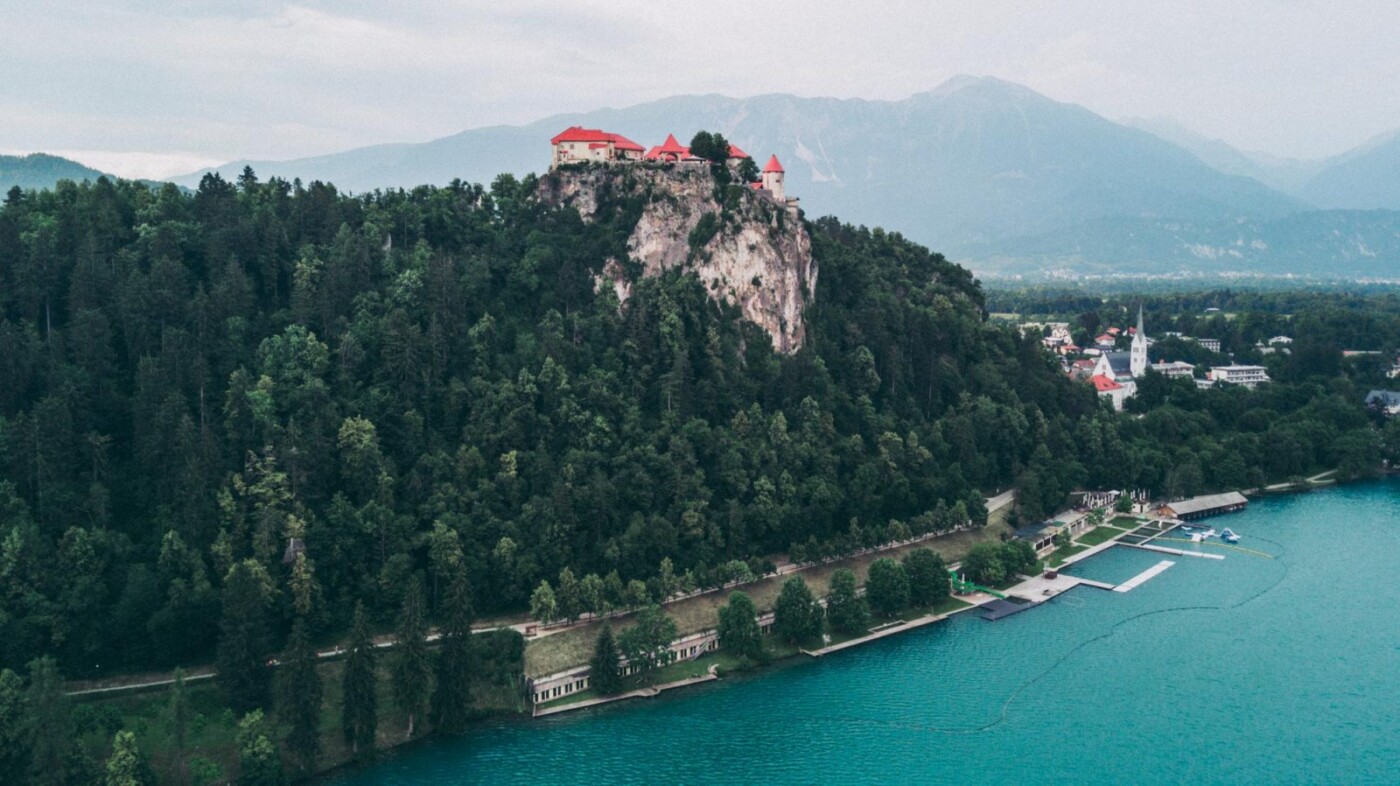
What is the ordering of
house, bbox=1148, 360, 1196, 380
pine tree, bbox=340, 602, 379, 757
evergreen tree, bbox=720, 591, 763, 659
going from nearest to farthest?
pine tree, bbox=340, 602, 379, 757 < evergreen tree, bbox=720, 591, 763, 659 < house, bbox=1148, 360, 1196, 380

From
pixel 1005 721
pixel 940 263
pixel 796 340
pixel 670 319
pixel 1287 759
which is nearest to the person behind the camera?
pixel 1287 759

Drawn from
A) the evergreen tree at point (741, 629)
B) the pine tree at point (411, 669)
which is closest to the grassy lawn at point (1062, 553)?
the evergreen tree at point (741, 629)

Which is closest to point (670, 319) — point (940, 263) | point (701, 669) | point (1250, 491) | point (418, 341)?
point (418, 341)

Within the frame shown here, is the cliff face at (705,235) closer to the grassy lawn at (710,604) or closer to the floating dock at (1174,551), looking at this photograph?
the grassy lawn at (710,604)

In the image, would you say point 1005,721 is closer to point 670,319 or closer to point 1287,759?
point 1287,759

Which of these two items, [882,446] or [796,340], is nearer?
[882,446]

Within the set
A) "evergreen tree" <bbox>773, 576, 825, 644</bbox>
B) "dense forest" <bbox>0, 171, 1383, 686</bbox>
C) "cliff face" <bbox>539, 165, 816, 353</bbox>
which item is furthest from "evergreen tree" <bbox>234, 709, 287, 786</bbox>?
"cliff face" <bbox>539, 165, 816, 353</bbox>

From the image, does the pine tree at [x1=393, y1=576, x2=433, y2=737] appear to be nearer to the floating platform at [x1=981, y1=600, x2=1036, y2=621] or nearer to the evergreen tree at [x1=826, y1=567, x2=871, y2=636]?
the evergreen tree at [x1=826, y1=567, x2=871, y2=636]
